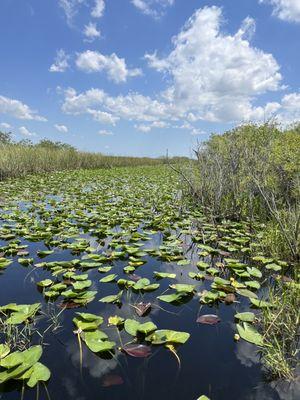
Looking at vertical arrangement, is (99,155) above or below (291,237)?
above

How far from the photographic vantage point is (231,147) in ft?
25.2

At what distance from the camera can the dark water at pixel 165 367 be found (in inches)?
79.4

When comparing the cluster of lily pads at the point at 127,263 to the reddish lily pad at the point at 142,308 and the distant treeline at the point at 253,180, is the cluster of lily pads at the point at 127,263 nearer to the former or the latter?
the reddish lily pad at the point at 142,308

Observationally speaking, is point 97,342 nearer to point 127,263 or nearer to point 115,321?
point 115,321

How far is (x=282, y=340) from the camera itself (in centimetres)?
250

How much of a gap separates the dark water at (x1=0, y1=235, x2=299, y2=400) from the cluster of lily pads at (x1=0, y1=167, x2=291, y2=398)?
0.08 meters

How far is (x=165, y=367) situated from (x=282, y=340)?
98cm

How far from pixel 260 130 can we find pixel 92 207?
17.3ft

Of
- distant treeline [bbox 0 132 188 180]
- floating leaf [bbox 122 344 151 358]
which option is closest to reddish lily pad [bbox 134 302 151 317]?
floating leaf [bbox 122 344 151 358]

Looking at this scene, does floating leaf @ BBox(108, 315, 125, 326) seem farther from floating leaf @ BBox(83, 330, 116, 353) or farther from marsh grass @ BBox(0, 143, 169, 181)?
marsh grass @ BBox(0, 143, 169, 181)

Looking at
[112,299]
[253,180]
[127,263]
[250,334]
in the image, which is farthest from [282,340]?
[253,180]

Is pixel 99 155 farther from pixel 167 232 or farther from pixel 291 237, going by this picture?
pixel 291 237

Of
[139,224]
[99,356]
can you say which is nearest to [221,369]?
[99,356]

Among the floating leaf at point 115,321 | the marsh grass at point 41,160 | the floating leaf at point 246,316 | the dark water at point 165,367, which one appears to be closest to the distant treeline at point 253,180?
the floating leaf at point 246,316
